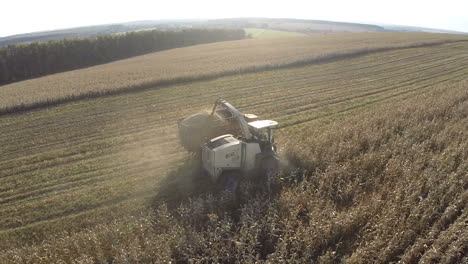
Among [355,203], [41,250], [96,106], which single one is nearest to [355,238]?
[355,203]

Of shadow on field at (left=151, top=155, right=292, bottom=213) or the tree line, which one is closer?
shadow on field at (left=151, top=155, right=292, bottom=213)

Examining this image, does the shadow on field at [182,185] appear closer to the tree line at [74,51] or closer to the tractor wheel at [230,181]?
the tractor wheel at [230,181]

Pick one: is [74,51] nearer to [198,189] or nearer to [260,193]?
[198,189]

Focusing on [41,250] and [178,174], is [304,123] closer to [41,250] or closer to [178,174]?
[178,174]

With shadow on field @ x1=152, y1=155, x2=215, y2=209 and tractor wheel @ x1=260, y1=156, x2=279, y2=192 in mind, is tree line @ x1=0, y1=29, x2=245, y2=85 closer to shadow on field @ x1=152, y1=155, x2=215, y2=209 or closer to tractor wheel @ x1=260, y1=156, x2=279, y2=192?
shadow on field @ x1=152, y1=155, x2=215, y2=209

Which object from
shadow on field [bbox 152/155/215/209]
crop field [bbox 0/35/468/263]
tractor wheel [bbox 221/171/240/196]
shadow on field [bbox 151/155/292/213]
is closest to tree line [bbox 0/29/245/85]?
crop field [bbox 0/35/468/263]

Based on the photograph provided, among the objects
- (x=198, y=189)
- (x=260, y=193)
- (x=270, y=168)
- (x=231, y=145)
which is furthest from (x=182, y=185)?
(x=270, y=168)
